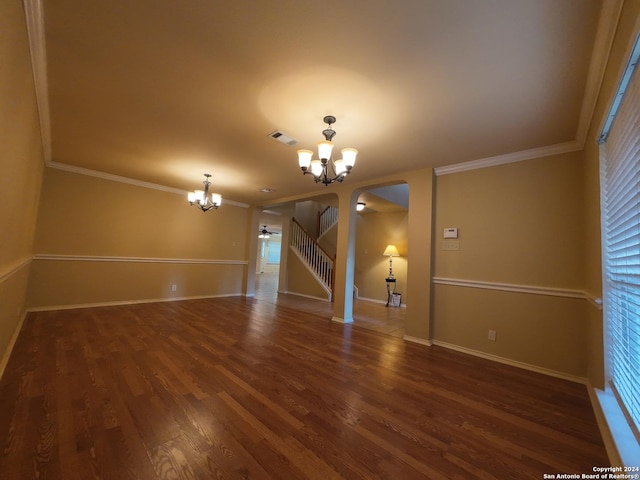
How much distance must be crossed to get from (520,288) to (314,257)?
498 centimetres

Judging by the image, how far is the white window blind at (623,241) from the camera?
1281mm

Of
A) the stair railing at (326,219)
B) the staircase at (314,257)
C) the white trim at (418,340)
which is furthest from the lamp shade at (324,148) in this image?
the stair railing at (326,219)

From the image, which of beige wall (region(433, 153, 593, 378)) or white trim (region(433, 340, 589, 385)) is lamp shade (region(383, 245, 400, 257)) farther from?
white trim (region(433, 340, 589, 385))

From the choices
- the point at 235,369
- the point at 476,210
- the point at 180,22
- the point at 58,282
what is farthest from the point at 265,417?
the point at 58,282

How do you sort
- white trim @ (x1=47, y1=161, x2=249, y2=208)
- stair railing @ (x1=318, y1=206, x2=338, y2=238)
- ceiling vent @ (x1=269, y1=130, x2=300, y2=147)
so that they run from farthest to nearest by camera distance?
1. stair railing @ (x1=318, y1=206, x2=338, y2=238)
2. white trim @ (x1=47, y1=161, x2=249, y2=208)
3. ceiling vent @ (x1=269, y1=130, x2=300, y2=147)

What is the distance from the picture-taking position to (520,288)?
2.83 m

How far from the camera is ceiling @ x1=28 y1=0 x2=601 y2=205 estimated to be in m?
1.40

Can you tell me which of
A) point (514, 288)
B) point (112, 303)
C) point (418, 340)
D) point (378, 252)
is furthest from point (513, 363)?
point (112, 303)

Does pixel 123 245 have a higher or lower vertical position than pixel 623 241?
lower

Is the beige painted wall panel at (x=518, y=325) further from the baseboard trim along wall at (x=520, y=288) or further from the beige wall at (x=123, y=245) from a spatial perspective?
the beige wall at (x=123, y=245)

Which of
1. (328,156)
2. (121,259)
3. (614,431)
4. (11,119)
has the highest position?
(328,156)

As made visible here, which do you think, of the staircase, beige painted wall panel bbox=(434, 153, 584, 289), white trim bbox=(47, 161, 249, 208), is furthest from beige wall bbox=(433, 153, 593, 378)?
white trim bbox=(47, 161, 249, 208)

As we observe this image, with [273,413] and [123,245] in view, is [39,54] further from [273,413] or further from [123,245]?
[123,245]

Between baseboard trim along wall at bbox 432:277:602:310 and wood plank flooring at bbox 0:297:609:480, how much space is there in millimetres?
846
